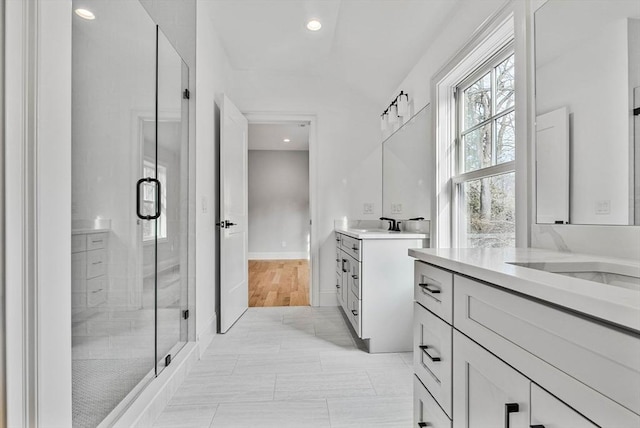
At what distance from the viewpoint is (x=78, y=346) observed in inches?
47.2

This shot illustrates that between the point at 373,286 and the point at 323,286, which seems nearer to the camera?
the point at 373,286

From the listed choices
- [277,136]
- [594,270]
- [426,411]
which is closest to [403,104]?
[594,270]

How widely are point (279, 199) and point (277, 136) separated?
1595 mm

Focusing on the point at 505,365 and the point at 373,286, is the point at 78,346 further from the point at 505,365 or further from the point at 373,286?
the point at 373,286

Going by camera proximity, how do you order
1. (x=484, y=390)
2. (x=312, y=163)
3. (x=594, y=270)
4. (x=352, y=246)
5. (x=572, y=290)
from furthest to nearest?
(x=312, y=163)
(x=352, y=246)
(x=594, y=270)
(x=484, y=390)
(x=572, y=290)

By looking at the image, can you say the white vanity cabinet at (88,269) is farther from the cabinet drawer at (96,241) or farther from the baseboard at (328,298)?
the baseboard at (328,298)

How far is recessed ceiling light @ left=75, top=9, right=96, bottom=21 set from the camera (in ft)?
4.00

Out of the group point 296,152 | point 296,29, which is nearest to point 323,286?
point 296,29

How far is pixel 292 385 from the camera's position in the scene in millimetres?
1872

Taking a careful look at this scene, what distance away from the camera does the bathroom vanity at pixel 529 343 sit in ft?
1.66

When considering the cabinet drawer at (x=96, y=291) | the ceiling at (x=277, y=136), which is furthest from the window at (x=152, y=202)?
the ceiling at (x=277, y=136)

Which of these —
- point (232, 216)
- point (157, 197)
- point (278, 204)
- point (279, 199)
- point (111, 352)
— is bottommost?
point (111, 352)

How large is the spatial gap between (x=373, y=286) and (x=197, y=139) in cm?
158

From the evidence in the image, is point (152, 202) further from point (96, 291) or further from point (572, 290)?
point (572, 290)
